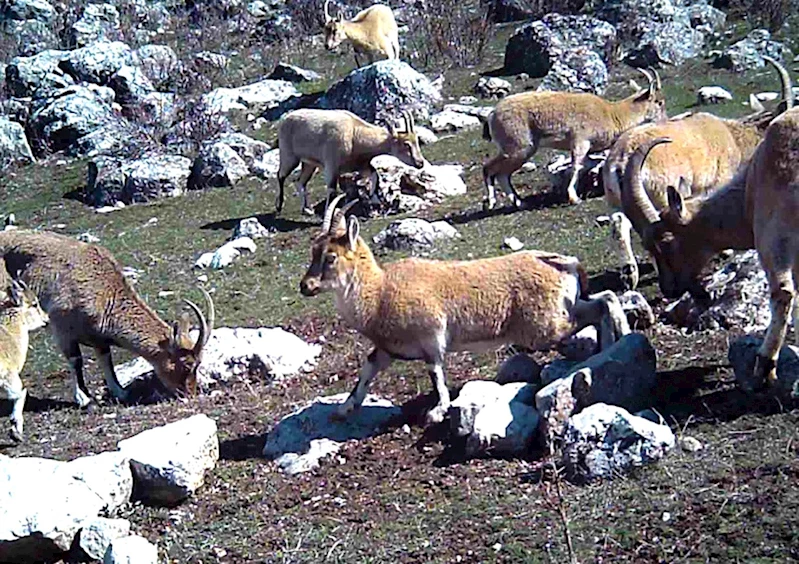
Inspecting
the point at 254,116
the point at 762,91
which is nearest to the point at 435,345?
the point at 762,91

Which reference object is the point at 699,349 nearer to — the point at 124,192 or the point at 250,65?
the point at 124,192

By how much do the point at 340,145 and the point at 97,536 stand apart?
11.0m

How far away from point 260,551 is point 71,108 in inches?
773

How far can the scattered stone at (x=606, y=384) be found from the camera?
279 inches

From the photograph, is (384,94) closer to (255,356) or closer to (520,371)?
(255,356)

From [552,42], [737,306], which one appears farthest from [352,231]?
[552,42]

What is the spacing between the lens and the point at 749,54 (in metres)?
22.8

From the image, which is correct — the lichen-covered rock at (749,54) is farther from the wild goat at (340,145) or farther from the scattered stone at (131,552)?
the scattered stone at (131,552)

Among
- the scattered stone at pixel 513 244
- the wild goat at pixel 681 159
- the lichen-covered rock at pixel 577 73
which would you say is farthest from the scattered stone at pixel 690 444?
the lichen-covered rock at pixel 577 73

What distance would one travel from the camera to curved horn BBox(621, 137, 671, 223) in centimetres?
1021

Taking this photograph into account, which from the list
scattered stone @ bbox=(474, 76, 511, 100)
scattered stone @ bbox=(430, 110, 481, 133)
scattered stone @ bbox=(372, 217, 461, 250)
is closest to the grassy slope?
scattered stone @ bbox=(372, 217, 461, 250)

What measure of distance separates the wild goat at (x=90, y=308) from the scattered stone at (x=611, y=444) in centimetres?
509

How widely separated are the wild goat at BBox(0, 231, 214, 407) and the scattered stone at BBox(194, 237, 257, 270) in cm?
326

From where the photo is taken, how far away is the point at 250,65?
29.9m
